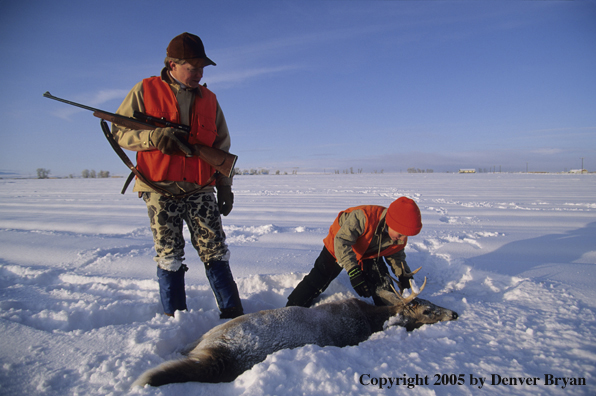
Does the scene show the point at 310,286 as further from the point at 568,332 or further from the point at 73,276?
the point at 73,276

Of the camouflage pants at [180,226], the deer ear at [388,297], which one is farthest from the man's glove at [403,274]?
the camouflage pants at [180,226]

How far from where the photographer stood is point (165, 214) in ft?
7.56

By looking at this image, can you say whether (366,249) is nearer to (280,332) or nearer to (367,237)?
(367,237)

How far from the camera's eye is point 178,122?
2.33m

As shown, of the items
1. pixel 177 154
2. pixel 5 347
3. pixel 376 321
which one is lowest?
pixel 376 321

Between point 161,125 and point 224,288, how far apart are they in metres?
1.45

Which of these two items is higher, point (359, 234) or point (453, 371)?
point (359, 234)

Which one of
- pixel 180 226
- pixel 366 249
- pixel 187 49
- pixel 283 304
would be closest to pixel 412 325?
pixel 366 249

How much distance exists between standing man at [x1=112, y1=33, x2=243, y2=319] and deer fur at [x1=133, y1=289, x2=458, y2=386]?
45 cm

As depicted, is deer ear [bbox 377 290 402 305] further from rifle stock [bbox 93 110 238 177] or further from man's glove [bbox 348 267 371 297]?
rifle stock [bbox 93 110 238 177]

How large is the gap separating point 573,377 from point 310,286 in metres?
2.03

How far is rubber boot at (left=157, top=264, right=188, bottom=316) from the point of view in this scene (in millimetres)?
2422

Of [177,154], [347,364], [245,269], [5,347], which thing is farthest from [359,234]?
[5,347]

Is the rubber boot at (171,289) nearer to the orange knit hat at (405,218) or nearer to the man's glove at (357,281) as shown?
the man's glove at (357,281)
